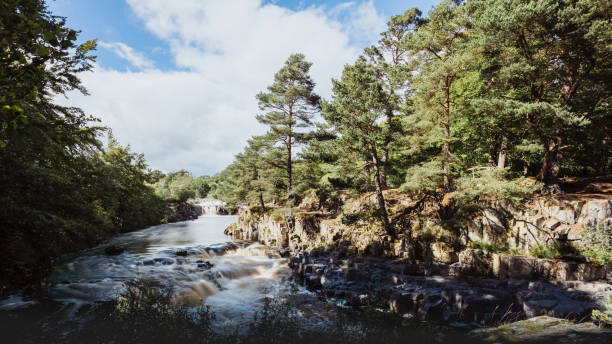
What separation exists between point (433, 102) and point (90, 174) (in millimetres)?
18216

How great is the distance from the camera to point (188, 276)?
473 inches

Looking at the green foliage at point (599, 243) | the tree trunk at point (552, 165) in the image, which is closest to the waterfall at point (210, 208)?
the tree trunk at point (552, 165)

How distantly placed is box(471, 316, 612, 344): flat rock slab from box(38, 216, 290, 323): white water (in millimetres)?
7146

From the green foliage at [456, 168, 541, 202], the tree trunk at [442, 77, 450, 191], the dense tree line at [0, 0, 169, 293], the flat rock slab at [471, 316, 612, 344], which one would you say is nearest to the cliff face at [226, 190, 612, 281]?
the green foliage at [456, 168, 541, 202]

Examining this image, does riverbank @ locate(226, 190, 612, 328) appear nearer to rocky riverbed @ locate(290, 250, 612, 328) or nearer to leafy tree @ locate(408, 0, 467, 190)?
rocky riverbed @ locate(290, 250, 612, 328)

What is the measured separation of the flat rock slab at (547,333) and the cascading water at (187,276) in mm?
7099

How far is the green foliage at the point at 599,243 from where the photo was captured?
924cm

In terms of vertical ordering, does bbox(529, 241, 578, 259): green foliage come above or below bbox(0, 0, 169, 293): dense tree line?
below

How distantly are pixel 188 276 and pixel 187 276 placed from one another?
0.05 m

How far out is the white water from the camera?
9055 mm

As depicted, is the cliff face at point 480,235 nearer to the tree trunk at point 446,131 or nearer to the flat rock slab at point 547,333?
the tree trunk at point 446,131

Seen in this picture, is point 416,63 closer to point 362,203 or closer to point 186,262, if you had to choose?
point 362,203

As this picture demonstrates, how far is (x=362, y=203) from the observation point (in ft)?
58.3

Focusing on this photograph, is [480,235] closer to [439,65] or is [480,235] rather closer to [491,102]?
[491,102]
